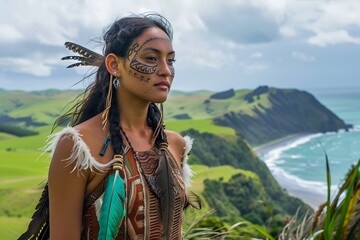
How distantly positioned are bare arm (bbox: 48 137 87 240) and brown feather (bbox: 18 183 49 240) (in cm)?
16

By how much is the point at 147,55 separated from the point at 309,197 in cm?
6507

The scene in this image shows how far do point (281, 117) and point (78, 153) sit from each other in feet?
333

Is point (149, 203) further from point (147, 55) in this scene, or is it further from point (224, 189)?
point (224, 189)

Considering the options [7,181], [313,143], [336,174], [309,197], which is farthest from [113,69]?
[313,143]

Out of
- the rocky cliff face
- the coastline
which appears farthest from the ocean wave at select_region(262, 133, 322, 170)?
the rocky cliff face

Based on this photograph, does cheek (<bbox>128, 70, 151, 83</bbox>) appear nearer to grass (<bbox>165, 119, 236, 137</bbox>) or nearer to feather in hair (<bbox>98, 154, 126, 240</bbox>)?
feather in hair (<bbox>98, 154, 126, 240</bbox>)

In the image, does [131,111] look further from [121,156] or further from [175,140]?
[175,140]

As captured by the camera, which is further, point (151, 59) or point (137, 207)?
point (151, 59)

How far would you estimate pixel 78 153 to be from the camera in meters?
1.61

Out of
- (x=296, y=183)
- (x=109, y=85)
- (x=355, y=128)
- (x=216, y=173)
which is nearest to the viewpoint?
(x=109, y=85)

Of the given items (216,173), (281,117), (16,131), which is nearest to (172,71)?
(216,173)

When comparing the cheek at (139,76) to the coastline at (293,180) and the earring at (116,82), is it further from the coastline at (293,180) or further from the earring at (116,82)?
the coastline at (293,180)

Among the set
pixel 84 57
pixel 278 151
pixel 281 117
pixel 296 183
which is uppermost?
pixel 281 117

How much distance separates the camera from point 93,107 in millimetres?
1880
